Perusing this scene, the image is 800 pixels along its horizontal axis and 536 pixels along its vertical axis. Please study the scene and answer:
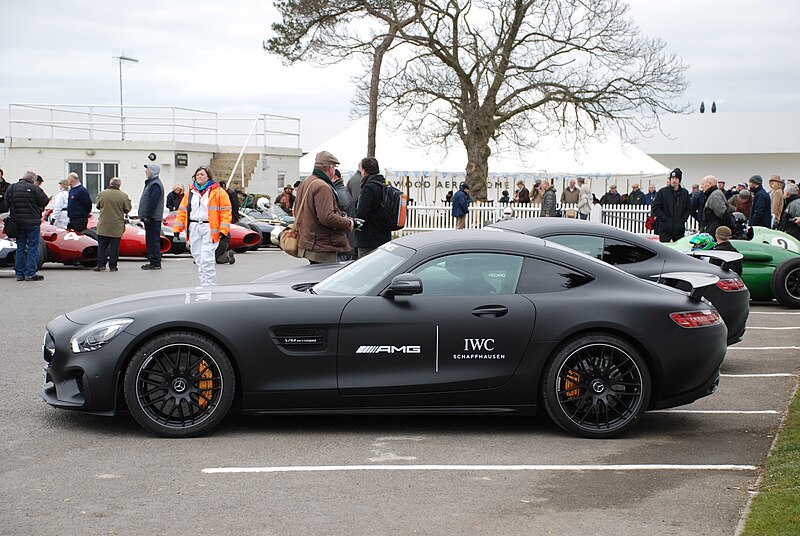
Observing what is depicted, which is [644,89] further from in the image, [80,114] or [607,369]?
[607,369]

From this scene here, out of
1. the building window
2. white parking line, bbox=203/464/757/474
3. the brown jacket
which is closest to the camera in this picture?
white parking line, bbox=203/464/757/474

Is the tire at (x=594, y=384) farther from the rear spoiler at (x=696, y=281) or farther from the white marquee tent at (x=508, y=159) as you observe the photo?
the white marquee tent at (x=508, y=159)

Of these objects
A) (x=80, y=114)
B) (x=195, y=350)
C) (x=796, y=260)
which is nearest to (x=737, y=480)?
(x=195, y=350)

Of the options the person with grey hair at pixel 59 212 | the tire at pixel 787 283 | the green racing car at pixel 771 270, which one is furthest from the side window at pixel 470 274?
the person with grey hair at pixel 59 212

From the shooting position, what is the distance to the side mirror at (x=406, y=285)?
640 cm

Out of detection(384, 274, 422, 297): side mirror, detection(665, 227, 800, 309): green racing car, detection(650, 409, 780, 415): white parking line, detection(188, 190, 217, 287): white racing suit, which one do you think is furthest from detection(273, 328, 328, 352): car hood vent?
detection(665, 227, 800, 309): green racing car

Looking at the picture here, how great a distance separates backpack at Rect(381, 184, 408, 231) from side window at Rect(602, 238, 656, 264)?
3.21 meters

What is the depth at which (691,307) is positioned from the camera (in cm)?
676

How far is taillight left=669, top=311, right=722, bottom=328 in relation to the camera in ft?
21.8

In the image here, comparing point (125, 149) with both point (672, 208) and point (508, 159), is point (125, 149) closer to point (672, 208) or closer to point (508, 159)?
point (508, 159)

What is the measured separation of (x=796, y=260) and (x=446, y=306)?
29.2 feet

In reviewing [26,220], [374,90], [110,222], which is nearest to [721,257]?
[26,220]

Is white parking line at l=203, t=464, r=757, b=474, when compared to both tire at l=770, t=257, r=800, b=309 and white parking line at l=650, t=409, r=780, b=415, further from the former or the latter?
tire at l=770, t=257, r=800, b=309

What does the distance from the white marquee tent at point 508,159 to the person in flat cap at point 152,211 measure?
13753mm
